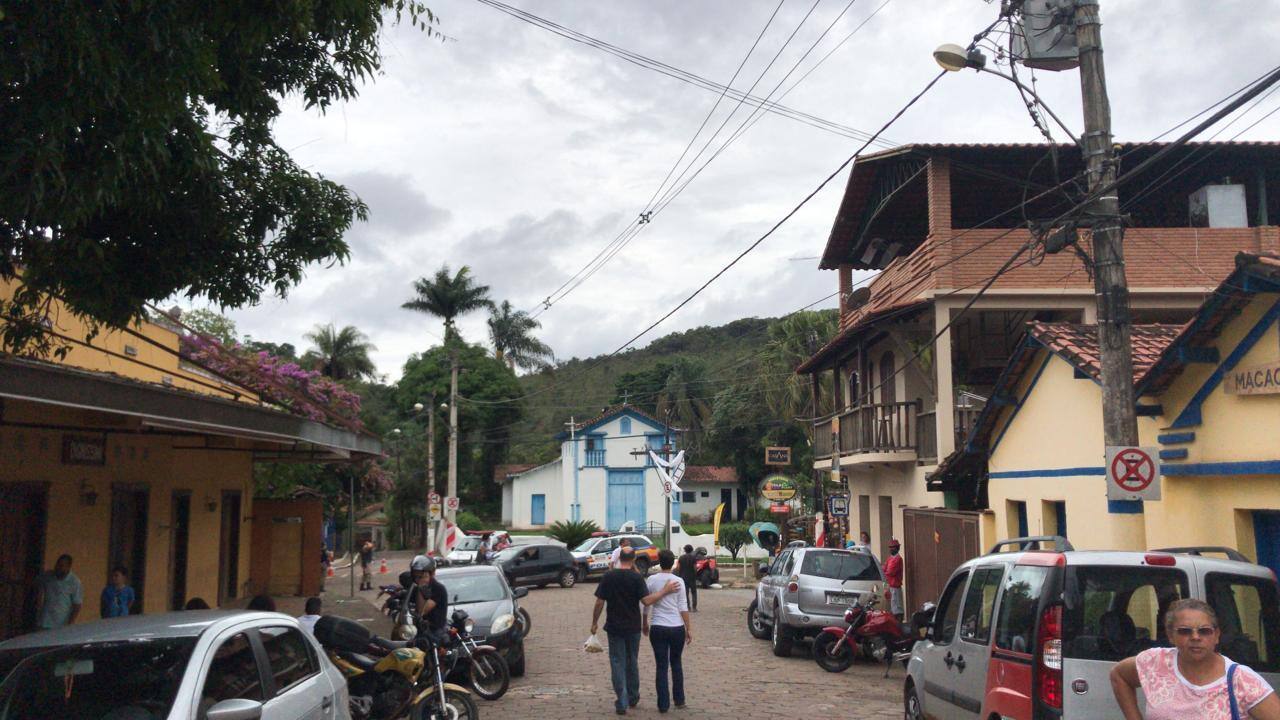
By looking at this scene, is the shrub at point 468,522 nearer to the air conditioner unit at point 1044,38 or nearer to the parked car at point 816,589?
the parked car at point 816,589

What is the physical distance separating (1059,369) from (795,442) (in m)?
41.8

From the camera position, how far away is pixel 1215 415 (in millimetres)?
10352

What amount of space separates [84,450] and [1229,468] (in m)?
13.3

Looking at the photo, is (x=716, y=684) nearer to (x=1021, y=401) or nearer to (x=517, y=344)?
(x=1021, y=401)

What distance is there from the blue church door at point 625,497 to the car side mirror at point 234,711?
183ft

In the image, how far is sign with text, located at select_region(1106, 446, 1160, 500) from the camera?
387 inches

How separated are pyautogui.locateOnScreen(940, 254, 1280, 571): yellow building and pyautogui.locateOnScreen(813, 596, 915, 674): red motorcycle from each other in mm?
2456

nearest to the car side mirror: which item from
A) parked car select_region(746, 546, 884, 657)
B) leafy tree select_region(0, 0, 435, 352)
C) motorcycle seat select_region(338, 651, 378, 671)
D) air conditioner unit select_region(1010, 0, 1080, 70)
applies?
leafy tree select_region(0, 0, 435, 352)

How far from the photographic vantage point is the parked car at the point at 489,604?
14.1m

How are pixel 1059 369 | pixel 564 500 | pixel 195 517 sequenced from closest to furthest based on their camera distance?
pixel 1059 369 → pixel 195 517 → pixel 564 500

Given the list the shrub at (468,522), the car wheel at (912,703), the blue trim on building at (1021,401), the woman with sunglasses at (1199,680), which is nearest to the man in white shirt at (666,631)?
the car wheel at (912,703)

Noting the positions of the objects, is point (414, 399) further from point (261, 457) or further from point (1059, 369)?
point (1059, 369)

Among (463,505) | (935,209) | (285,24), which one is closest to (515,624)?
(285,24)

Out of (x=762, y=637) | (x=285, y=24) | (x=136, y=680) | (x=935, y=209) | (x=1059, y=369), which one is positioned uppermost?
(x=935, y=209)
